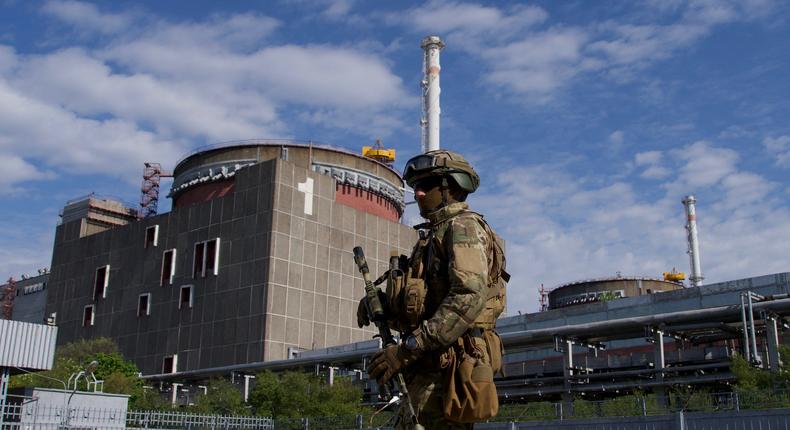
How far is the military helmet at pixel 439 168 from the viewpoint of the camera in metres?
6.73

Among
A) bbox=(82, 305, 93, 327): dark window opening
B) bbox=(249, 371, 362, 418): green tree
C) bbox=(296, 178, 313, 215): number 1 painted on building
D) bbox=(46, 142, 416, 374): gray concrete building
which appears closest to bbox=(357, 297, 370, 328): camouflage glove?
A: bbox=(249, 371, 362, 418): green tree

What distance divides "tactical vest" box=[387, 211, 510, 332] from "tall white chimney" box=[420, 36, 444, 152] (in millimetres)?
60752

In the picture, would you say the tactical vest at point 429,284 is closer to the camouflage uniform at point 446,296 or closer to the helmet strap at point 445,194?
the camouflage uniform at point 446,296

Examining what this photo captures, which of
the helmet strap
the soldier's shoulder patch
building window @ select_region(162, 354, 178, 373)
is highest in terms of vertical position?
building window @ select_region(162, 354, 178, 373)

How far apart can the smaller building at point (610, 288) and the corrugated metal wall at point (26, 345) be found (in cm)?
6596

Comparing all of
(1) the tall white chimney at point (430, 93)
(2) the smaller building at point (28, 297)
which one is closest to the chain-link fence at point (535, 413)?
(1) the tall white chimney at point (430, 93)

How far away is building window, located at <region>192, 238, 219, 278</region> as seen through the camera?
213ft

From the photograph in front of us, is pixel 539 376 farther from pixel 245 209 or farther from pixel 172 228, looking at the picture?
pixel 172 228

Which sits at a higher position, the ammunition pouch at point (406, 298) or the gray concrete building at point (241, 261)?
the gray concrete building at point (241, 261)

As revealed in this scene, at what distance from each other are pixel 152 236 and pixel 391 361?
69.0m

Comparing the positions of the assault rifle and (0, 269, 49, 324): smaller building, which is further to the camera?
(0, 269, 49, 324): smaller building

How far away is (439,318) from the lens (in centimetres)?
594

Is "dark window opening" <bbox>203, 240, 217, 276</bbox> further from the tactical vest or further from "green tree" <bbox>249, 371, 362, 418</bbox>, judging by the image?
the tactical vest

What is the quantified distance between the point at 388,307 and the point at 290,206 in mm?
57024
